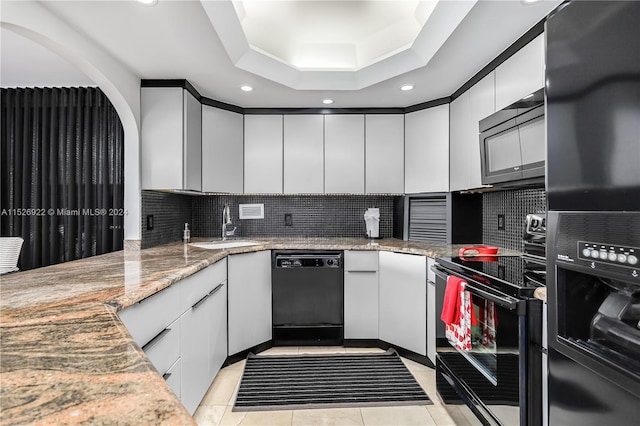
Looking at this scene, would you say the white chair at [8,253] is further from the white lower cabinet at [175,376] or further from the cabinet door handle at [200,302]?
the white lower cabinet at [175,376]

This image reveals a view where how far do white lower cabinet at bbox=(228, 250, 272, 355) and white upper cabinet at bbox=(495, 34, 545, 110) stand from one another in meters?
1.99

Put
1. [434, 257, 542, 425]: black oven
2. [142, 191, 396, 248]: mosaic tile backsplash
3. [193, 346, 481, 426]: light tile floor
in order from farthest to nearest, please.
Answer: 1. [142, 191, 396, 248]: mosaic tile backsplash
2. [193, 346, 481, 426]: light tile floor
3. [434, 257, 542, 425]: black oven

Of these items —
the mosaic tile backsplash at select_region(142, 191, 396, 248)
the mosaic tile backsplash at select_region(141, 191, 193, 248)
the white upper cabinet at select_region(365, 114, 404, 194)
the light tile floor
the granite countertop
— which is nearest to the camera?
the granite countertop

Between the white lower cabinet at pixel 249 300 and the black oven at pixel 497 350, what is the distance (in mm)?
1383

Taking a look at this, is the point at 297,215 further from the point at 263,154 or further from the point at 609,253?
the point at 609,253

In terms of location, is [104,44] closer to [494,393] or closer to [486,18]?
[486,18]

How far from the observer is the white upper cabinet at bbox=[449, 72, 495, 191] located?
2.26m

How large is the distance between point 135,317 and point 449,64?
7.39 ft

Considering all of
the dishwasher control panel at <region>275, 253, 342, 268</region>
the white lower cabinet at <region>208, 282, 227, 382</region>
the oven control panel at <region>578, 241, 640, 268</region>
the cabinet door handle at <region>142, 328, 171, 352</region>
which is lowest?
the white lower cabinet at <region>208, 282, 227, 382</region>

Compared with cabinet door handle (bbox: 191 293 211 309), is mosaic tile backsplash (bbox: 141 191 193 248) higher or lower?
higher

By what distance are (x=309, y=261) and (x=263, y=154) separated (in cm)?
112

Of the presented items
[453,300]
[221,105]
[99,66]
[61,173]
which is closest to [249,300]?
[453,300]

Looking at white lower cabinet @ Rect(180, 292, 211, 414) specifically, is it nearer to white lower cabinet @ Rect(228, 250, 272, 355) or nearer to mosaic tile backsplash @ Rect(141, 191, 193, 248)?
white lower cabinet @ Rect(228, 250, 272, 355)

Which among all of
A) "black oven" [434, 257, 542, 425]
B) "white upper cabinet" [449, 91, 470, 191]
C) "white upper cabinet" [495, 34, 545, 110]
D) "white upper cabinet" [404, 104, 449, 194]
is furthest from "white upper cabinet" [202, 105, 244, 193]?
"white upper cabinet" [495, 34, 545, 110]
